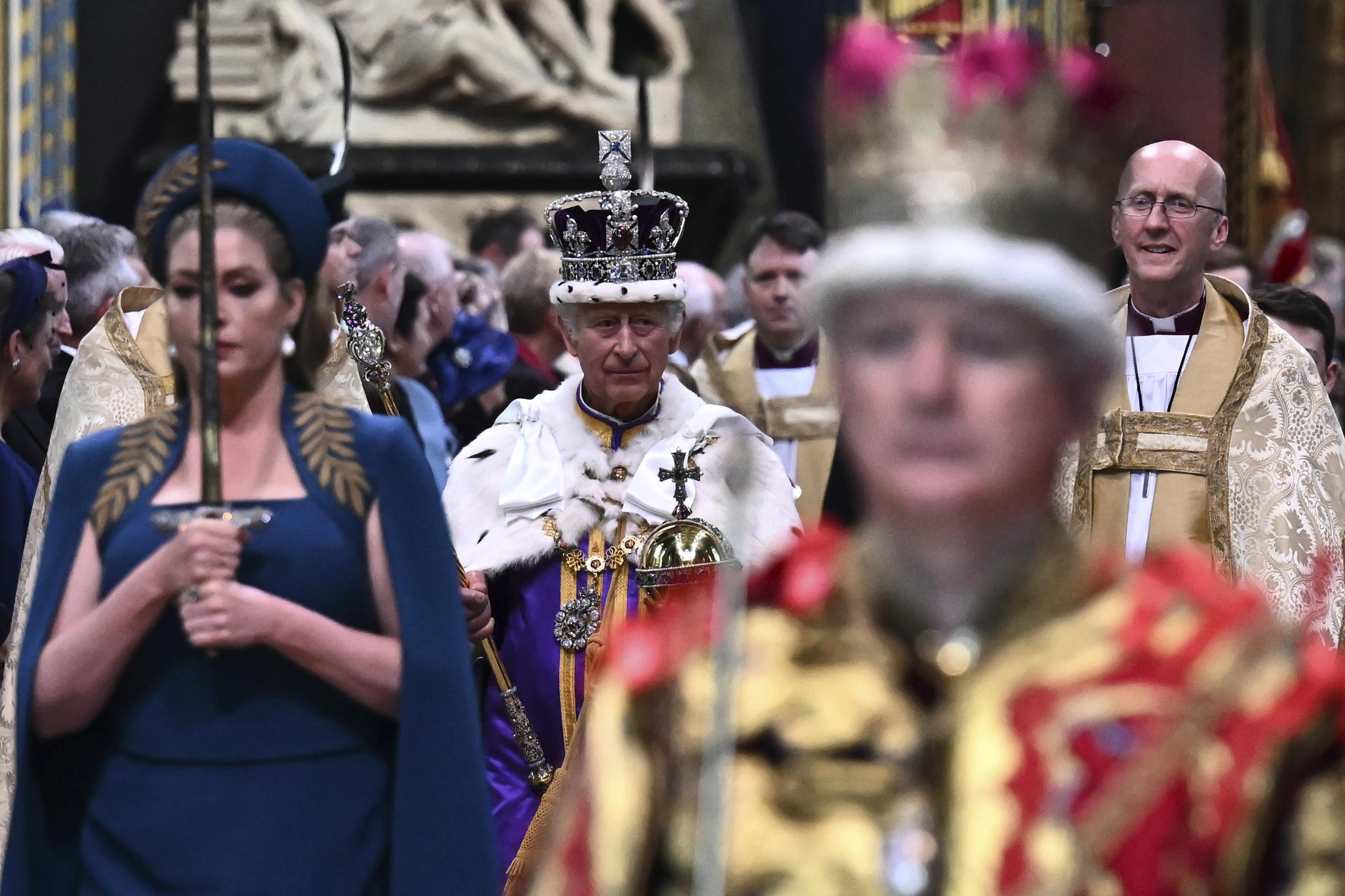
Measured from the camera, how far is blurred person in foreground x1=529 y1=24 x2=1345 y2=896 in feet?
6.32

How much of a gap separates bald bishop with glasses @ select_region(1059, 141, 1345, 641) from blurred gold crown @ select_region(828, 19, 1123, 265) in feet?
11.8

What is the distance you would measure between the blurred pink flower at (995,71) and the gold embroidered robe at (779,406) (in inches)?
195

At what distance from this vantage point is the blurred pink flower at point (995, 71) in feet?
6.71

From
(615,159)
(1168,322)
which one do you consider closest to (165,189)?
(615,159)

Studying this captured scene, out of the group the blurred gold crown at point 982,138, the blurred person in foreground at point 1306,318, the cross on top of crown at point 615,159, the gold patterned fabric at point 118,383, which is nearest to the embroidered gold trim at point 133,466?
the gold patterned fabric at point 118,383

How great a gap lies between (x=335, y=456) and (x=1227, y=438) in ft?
9.43

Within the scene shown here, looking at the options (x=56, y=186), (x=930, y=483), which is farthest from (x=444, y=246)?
(x=930, y=483)

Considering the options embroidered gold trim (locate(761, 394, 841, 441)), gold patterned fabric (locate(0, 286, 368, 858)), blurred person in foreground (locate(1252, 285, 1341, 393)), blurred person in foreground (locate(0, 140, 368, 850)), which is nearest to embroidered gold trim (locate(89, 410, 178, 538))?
blurred person in foreground (locate(0, 140, 368, 850))

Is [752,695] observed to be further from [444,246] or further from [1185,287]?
[444,246]

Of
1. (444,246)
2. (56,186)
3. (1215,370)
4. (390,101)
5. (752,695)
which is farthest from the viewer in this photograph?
(390,101)

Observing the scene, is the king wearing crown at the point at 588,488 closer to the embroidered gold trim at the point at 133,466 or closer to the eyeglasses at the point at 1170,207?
the eyeglasses at the point at 1170,207

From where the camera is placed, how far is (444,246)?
7.85 m

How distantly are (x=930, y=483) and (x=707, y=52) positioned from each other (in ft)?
36.2

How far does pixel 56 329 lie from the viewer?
18.7ft
